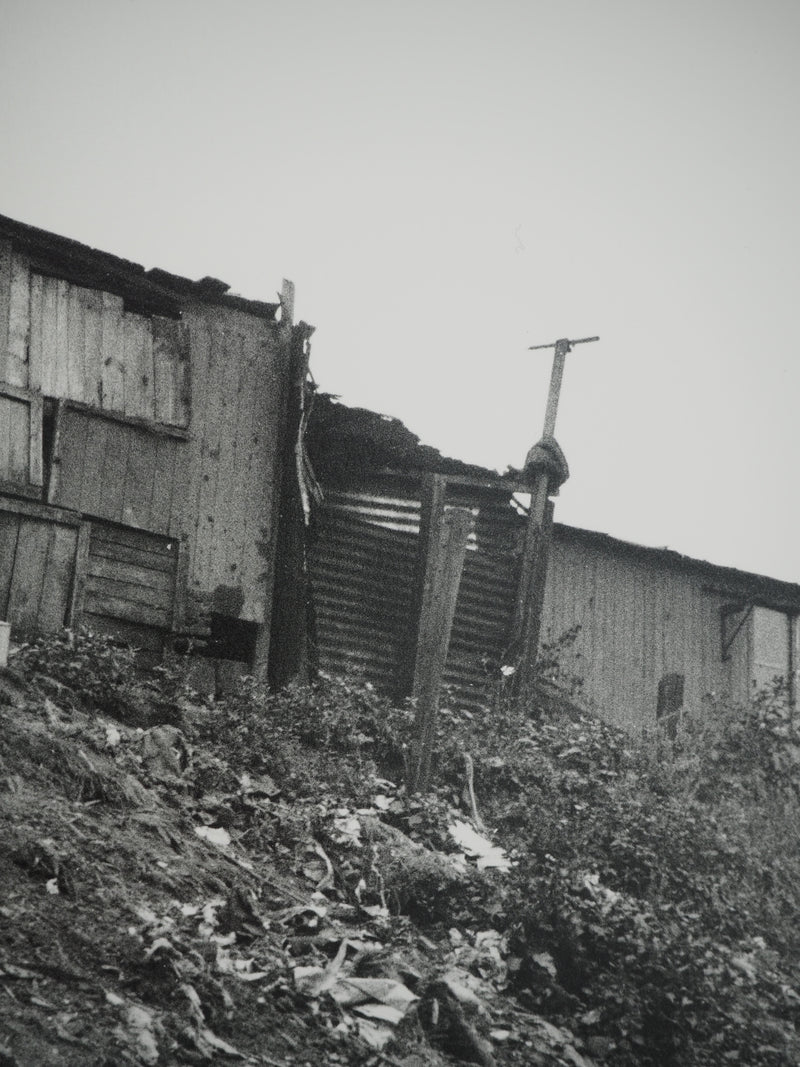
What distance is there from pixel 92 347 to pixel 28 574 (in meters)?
2.75

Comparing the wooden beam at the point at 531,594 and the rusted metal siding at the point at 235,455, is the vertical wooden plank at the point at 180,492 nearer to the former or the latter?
the rusted metal siding at the point at 235,455

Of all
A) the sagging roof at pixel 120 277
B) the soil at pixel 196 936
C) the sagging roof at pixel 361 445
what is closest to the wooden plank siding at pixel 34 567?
the soil at pixel 196 936

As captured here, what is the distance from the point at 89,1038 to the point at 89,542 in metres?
6.59

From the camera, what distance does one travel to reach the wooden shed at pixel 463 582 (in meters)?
11.1

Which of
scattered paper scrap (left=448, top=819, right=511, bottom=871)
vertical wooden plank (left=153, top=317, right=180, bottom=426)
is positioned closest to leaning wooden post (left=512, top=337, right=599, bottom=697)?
scattered paper scrap (left=448, top=819, right=511, bottom=871)

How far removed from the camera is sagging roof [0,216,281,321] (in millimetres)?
9367

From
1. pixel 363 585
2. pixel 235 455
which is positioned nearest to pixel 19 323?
pixel 235 455

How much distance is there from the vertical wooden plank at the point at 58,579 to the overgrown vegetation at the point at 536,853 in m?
0.59

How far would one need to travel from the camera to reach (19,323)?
361 inches

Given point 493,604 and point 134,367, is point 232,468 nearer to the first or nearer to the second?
point 134,367

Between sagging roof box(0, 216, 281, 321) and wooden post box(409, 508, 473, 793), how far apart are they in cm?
508

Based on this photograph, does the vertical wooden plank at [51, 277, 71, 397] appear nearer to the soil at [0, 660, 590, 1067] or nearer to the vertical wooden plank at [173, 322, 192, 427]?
the vertical wooden plank at [173, 322, 192, 427]

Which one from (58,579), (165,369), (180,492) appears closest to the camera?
(58,579)

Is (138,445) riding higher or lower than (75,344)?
lower
